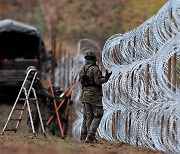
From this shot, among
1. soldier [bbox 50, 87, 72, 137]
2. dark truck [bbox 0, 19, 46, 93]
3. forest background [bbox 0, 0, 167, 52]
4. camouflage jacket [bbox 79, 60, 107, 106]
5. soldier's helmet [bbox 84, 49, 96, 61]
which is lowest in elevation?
soldier [bbox 50, 87, 72, 137]

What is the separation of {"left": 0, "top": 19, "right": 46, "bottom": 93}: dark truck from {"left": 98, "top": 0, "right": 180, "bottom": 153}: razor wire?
27.8ft

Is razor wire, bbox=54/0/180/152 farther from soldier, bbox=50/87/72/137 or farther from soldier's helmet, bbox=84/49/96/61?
soldier, bbox=50/87/72/137

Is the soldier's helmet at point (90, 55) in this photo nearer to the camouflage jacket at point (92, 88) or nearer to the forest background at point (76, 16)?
the camouflage jacket at point (92, 88)

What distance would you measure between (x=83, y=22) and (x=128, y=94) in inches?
1351

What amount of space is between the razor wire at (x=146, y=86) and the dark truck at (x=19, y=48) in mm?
8473

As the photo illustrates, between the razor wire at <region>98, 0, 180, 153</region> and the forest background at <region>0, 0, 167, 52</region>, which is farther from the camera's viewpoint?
the forest background at <region>0, 0, 167, 52</region>

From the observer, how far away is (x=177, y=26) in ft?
33.8

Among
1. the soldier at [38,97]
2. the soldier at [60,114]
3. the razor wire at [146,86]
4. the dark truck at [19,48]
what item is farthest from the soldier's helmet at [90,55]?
the dark truck at [19,48]

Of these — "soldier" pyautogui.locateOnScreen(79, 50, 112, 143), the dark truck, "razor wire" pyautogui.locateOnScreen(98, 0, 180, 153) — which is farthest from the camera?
the dark truck

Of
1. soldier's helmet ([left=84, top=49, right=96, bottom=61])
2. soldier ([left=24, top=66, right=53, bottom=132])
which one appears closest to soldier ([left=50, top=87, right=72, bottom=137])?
soldier ([left=24, top=66, right=53, bottom=132])

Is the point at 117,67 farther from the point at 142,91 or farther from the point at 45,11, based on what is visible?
the point at 45,11

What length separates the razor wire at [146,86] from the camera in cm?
1042

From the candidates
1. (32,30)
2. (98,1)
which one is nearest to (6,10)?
(98,1)

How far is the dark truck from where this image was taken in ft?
76.1
